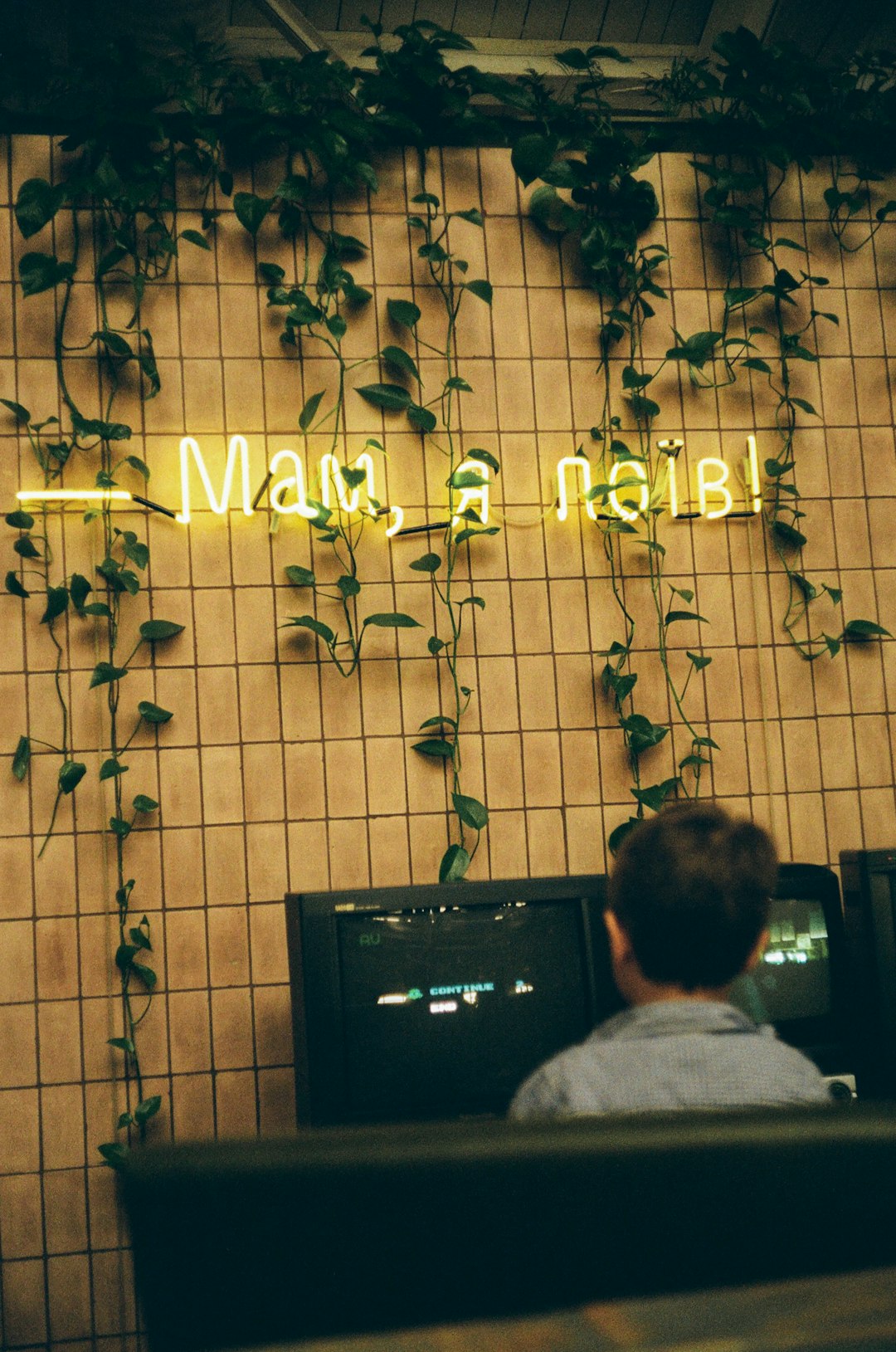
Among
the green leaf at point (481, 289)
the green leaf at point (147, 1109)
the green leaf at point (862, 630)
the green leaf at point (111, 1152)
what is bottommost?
the green leaf at point (111, 1152)

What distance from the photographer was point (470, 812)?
9.53ft

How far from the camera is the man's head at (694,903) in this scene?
1380mm

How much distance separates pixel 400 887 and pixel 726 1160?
1.61 m

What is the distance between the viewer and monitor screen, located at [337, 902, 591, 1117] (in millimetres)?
2305

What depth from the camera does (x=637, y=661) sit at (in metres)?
3.12

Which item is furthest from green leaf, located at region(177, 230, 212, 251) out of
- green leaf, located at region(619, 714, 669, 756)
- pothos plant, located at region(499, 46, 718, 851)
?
green leaf, located at region(619, 714, 669, 756)

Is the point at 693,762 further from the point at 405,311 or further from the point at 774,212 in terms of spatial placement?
the point at 774,212

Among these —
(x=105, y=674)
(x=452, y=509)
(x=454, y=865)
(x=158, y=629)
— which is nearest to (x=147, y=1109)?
(x=454, y=865)

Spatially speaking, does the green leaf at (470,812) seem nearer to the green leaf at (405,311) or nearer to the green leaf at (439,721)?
the green leaf at (439,721)

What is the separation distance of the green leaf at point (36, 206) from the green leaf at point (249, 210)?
1.50 feet

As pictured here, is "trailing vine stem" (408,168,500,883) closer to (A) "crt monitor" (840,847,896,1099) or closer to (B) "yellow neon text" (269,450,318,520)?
(B) "yellow neon text" (269,450,318,520)

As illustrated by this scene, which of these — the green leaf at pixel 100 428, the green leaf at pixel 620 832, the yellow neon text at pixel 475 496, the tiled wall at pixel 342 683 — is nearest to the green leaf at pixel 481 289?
the tiled wall at pixel 342 683

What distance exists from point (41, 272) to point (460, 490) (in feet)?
4.10

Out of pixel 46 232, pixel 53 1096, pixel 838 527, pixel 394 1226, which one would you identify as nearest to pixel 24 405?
pixel 46 232
